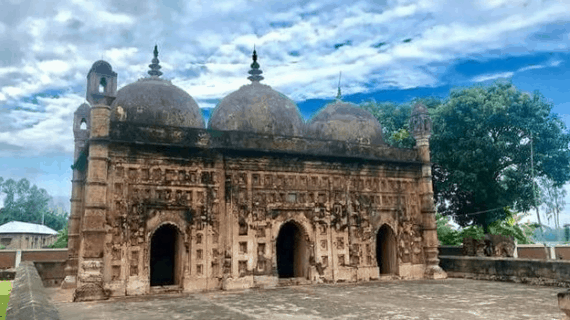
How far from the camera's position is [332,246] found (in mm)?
13805

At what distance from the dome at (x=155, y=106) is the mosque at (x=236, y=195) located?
4 cm

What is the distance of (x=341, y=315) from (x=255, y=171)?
5869 mm

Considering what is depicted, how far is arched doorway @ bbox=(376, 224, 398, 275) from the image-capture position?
14969 millimetres

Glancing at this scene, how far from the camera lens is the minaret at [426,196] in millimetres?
15078

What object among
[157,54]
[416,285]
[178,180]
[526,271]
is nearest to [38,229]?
[157,54]

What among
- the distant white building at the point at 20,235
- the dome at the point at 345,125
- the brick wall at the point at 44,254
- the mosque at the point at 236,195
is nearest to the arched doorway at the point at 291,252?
the mosque at the point at 236,195

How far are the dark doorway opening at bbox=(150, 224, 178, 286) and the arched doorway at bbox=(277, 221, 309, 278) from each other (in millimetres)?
3352

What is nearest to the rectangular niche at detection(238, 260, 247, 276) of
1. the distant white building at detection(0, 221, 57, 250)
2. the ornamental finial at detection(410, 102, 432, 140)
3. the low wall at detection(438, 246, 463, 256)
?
the ornamental finial at detection(410, 102, 432, 140)

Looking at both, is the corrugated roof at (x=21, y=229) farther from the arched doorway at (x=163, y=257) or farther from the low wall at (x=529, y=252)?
the low wall at (x=529, y=252)

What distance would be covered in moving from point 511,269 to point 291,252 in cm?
661

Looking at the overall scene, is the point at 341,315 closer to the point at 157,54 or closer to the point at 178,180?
the point at 178,180

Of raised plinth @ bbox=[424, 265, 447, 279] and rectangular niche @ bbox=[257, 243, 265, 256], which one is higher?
rectangular niche @ bbox=[257, 243, 265, 256]

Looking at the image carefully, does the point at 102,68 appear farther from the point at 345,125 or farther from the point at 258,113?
the point at 345,125

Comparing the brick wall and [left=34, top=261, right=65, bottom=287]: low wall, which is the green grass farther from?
the brick wall
